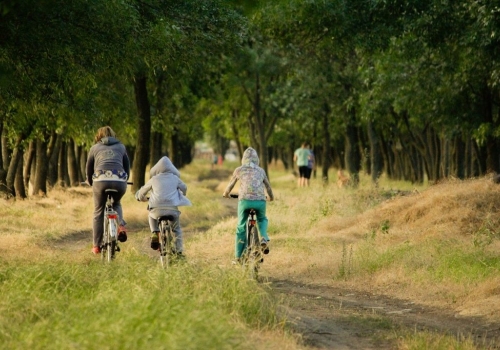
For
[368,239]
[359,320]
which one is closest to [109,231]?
[359,320]

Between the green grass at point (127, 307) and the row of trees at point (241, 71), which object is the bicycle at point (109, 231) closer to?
the green grass at point (127, 307)

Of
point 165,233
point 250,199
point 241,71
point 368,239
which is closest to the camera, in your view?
point 165,233

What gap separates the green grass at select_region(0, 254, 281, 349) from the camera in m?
7.93

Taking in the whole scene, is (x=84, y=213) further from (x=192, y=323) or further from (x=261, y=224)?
(x=192, y=323)

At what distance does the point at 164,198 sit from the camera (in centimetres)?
1442

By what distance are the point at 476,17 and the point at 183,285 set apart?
12596mm

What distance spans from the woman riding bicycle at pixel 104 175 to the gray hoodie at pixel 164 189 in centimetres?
37

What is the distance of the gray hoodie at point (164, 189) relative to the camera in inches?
568

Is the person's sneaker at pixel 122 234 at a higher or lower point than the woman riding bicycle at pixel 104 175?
lower

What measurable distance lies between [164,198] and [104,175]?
3.46 ft

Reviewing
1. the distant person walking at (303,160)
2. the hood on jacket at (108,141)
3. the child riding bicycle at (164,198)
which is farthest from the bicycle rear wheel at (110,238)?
the distant person walking at (303,160)

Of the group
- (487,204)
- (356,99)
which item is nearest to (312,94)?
(356,99)

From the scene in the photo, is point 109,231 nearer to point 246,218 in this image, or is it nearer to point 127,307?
point 246,218

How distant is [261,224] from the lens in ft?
48.4
